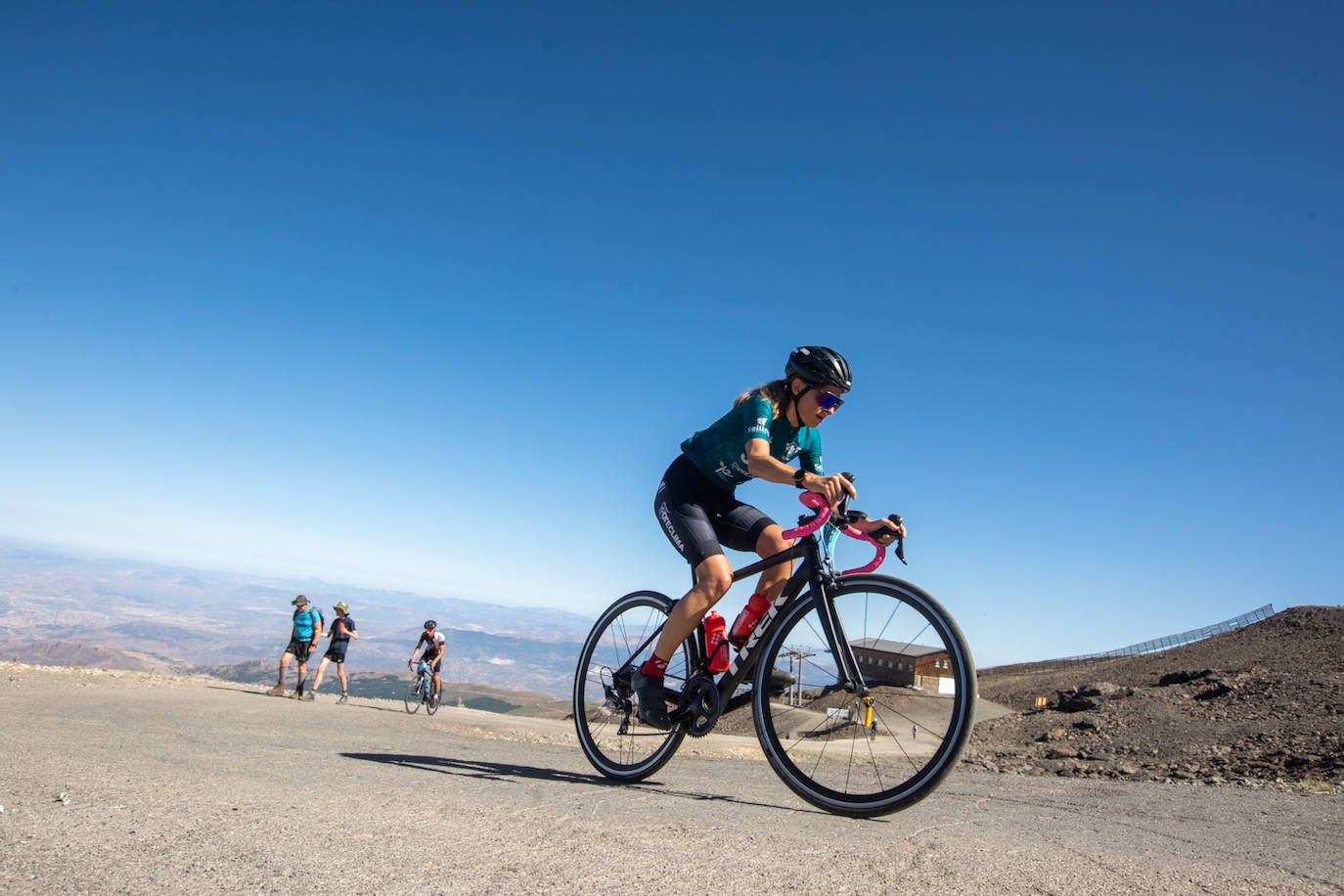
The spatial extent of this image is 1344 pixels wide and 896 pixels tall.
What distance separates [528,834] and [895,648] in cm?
205

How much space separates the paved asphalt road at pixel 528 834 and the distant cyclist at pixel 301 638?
12.8m

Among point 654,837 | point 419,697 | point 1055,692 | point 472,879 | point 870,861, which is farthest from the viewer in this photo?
point 1055,692

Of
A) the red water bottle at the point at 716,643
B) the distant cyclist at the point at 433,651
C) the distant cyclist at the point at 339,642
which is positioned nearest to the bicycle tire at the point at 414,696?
the distant cyclist at the point at 433,651

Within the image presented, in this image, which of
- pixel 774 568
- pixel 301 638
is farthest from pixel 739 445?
pixel 301 638

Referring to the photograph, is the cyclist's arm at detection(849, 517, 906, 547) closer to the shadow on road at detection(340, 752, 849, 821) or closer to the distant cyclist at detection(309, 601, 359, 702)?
the shadow on road at detection(340, 752, 849, 821)

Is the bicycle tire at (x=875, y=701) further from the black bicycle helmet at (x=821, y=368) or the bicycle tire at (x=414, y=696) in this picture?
the bicycle tire at (x=414, y=696)

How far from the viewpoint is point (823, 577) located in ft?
14.4

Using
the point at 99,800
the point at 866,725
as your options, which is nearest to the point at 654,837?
the point at 866,725

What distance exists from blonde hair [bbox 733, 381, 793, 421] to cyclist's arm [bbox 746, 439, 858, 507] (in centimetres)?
39

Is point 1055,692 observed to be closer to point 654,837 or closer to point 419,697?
point 419,697

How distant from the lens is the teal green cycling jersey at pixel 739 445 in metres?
4.82

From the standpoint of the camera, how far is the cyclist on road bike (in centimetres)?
468

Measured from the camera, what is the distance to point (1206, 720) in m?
20.6

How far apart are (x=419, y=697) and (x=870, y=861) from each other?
18665mm
